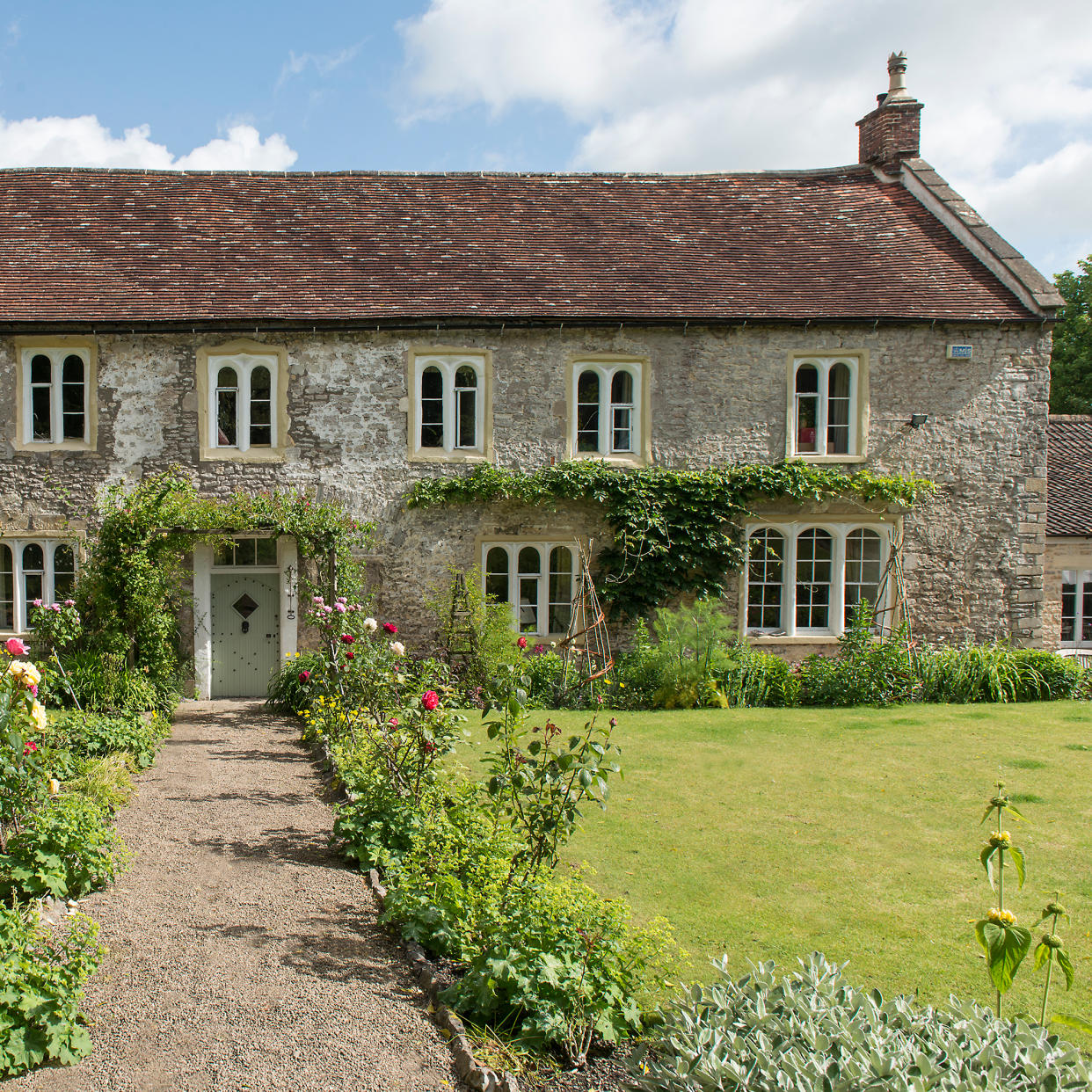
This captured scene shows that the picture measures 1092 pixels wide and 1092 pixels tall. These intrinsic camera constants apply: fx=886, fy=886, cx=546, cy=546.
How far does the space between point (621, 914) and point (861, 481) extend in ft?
36.8

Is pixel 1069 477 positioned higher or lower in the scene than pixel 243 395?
lower

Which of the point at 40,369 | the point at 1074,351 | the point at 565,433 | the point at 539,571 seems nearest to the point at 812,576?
the point at 539,571

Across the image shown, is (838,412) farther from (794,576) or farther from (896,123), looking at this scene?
(896,123)

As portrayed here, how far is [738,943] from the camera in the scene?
532 cm

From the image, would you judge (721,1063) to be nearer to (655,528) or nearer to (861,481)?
(655,528)

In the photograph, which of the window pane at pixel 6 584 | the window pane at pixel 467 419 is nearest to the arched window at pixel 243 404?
the window pane at pixel 467 419

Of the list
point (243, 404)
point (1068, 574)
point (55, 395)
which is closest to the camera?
point (55, 395)

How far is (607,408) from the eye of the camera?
1435 centimetres

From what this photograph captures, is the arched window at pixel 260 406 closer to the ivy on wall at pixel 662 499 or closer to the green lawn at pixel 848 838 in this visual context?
the ivy on wall at pixel 662 499

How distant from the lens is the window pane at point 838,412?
14.8 metres

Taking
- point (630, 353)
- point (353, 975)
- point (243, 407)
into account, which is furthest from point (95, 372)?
point (353, 975)

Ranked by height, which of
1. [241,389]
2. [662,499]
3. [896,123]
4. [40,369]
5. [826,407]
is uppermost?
[896,123]

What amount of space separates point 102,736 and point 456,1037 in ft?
22.5

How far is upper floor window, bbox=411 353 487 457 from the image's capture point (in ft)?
46.1
